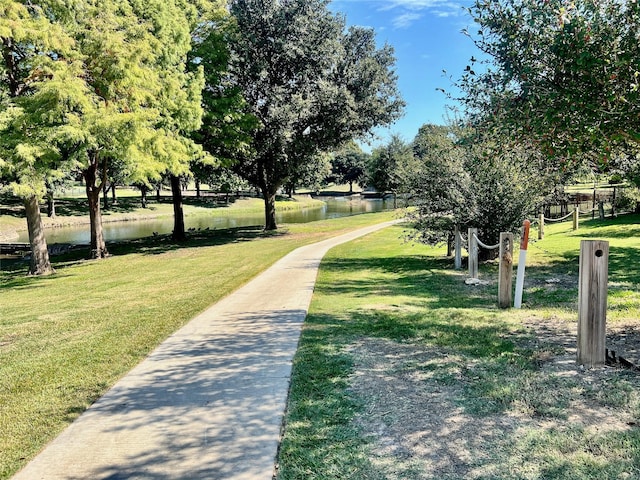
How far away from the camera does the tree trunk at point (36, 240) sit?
1343 cm

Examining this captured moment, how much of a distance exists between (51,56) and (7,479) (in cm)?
1155

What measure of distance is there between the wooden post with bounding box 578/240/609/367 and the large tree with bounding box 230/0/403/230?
55.7ft

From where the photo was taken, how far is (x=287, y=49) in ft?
68.1

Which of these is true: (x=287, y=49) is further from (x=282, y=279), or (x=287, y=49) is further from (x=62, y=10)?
(x=282, y=279)

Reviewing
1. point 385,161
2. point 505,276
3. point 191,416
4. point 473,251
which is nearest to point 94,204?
point 473,251

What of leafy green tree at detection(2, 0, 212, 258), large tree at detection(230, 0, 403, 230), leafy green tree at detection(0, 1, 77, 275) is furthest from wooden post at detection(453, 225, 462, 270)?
large tree at detection(230, 0, 403, 230)

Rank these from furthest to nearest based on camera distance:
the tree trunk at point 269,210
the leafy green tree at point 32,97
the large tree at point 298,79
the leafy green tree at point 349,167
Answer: the leafy green tree at point 349,167
the tree trunk at point 269,210
the large tree at point 298,79
the leafy green tree at point 32,97

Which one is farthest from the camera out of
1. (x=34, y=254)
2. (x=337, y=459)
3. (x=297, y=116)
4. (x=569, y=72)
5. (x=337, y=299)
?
(x=297, y=116)

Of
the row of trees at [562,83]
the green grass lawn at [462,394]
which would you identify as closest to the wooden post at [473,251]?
the green grass lawn at [462,394]

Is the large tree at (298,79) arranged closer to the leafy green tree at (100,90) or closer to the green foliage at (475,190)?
the leafy green tree at (100,90)

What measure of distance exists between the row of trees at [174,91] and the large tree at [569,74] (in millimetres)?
9027

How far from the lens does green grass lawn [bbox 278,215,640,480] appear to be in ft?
9.66

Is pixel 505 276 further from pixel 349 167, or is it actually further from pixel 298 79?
pixel 349 167

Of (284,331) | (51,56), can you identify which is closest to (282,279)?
(284,331)
